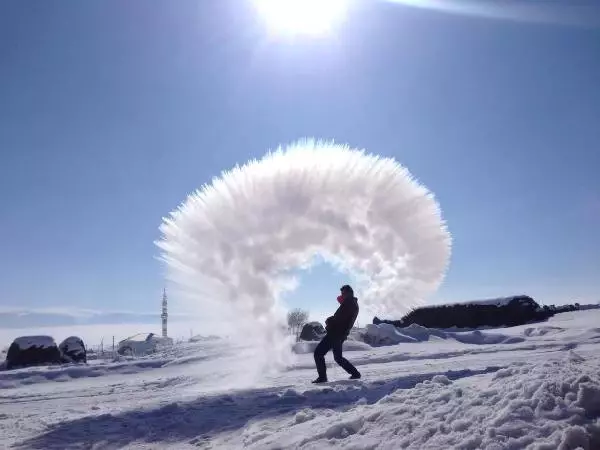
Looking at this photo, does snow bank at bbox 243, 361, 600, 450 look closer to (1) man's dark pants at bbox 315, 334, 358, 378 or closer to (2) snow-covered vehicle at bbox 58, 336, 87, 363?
(1) man's dark pants at bbox 315, 334, 358, 378

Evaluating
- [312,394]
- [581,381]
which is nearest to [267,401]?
[312,394]

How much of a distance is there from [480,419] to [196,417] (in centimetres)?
433

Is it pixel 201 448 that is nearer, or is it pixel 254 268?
pixel 201 448

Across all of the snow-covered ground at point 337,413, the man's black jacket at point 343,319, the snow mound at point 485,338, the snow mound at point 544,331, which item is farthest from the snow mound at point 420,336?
the man's black jacket at point 343,319

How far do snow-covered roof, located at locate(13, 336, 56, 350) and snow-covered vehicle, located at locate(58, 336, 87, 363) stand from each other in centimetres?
134

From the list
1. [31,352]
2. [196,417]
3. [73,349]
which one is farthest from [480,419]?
[73,349]

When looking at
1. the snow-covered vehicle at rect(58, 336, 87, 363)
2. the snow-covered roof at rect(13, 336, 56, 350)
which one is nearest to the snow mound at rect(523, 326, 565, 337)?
the snow-covered vehicle at rect(58, 336, 87, 363)

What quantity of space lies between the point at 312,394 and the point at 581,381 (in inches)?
177

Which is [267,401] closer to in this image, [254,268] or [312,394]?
[312,394]

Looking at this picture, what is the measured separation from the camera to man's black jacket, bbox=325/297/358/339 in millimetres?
10547

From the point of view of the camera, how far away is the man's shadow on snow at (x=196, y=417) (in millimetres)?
6316

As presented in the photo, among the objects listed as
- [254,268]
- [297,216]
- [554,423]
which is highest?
[297,216]

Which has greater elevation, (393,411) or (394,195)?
(394,195)

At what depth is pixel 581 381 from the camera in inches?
167
